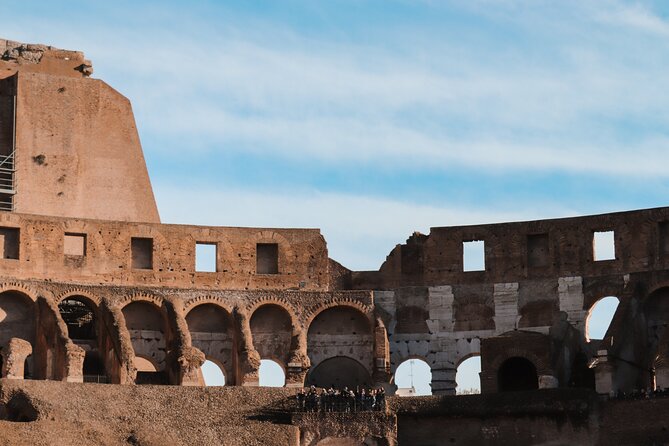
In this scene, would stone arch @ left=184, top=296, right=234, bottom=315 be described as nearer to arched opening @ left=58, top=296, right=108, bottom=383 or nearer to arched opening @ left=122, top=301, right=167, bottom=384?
arched opening @ left=122, top=301, right=167, bottom=384

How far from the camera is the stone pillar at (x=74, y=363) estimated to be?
5875 cm

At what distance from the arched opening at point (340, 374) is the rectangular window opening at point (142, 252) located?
7752 millimetres

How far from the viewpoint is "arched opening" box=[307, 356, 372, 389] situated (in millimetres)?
65688

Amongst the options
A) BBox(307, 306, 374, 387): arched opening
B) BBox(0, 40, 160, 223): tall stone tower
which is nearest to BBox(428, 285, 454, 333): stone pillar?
BBox(307, 306, 374, 387): arched opening

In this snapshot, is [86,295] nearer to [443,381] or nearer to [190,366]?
[190,366]

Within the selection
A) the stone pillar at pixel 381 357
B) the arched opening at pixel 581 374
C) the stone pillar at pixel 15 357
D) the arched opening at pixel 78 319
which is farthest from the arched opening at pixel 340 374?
the stone pillar at pixel 15 357

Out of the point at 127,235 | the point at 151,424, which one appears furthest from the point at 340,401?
the point at 127,235

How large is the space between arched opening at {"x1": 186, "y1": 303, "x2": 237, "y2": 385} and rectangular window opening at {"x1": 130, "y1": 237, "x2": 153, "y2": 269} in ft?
8.38

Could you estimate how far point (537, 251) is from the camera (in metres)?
65.6

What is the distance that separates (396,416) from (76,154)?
18.5m

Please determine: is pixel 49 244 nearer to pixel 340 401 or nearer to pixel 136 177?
pixel 136 177

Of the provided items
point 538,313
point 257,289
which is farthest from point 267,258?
point 538,313

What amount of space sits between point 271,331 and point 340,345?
9.13 feet

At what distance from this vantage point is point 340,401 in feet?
190
